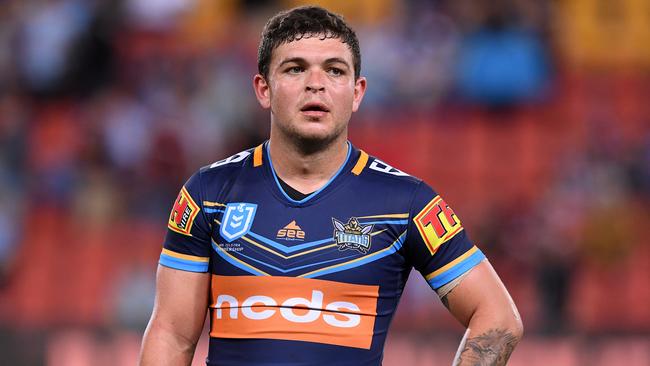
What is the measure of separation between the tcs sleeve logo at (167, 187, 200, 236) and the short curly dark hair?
494 millimetres

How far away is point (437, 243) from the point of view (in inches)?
154

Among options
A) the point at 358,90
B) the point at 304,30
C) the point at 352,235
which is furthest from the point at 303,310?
the point at 304,30

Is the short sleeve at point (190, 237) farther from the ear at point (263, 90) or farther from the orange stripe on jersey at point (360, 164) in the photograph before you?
the orange stripe on jersey at point (360, 164)

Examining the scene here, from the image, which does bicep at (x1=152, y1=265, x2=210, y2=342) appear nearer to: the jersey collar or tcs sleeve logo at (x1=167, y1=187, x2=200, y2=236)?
tcs sleeve logo at (x1=167, y1=187, x2=200, y2=236)

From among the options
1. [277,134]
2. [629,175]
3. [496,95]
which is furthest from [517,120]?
[277,134]

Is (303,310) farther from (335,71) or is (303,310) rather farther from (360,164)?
(335,71)

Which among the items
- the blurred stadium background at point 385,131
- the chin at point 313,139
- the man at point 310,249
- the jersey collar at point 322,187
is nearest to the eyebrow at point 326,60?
the man at point 310,249

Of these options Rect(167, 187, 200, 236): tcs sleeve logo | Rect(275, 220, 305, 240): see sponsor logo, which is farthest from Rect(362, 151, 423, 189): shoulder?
Rect(167, 187, 200, 236): tcs sleeve logo

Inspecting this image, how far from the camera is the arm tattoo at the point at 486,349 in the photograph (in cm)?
388

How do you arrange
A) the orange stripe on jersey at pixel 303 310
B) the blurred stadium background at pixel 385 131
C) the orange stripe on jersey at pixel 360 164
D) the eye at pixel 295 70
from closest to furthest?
the orange stripe on jersey at pixel 303 310, the eye at pixel 295 70, the orange stripe on jersey at pixel 360 164, the blurred stadium background at pixel 385 131

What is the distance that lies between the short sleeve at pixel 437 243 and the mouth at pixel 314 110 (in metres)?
0.41

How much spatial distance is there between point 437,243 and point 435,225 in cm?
6

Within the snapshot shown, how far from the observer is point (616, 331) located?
838 centimetres

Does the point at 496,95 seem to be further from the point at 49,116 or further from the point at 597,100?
the point at 49,116
